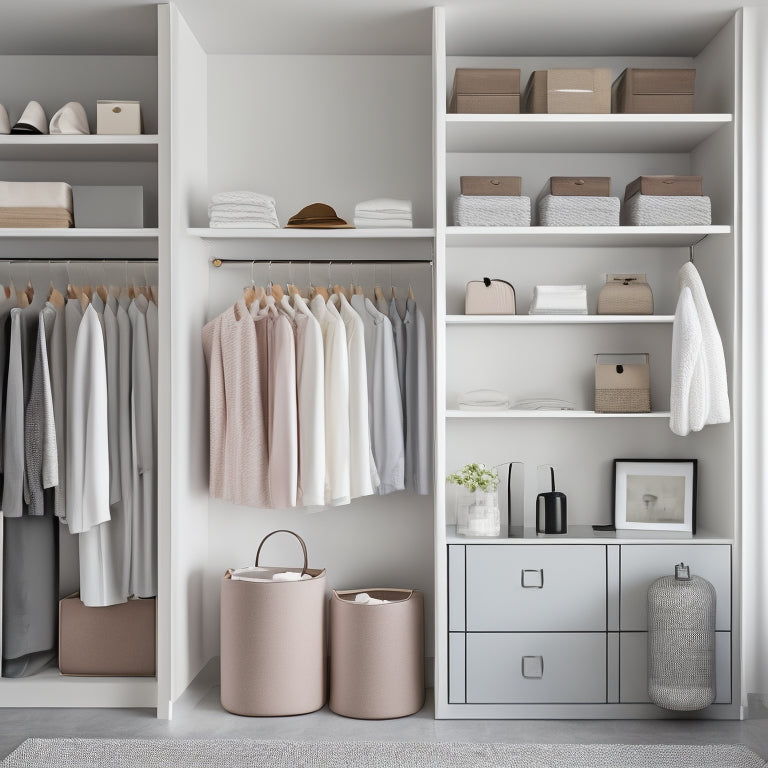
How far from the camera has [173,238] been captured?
10.4 feet

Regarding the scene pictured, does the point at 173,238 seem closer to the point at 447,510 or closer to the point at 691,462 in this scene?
the point at 447,510

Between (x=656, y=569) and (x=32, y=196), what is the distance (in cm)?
276

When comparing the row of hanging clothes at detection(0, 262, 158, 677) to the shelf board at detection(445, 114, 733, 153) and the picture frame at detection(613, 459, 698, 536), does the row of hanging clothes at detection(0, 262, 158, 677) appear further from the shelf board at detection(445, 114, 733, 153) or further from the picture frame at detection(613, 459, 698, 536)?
the picture frame at detection(613, 459, 698, 536)

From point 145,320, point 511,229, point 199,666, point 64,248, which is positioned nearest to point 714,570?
point 511,229

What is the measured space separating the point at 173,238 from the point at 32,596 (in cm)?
151

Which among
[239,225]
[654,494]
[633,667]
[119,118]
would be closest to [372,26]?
[239,225]

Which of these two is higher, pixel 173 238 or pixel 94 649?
pixel 173 238

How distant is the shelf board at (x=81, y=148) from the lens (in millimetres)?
3232

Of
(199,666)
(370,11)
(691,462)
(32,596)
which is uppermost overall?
(370,11)

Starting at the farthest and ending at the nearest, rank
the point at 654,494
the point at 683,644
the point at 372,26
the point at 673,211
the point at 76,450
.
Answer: the point at 654,494, the point at 372,26, the point at 673,211, the point at 76,450, the point at 683,644

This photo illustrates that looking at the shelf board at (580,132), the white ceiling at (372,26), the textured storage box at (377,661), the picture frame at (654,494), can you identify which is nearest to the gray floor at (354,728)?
the textured storage box at (377,661)

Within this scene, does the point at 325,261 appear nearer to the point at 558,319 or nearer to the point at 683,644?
the point at 558,319

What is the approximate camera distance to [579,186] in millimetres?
3281

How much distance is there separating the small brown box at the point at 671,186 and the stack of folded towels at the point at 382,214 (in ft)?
3.02
